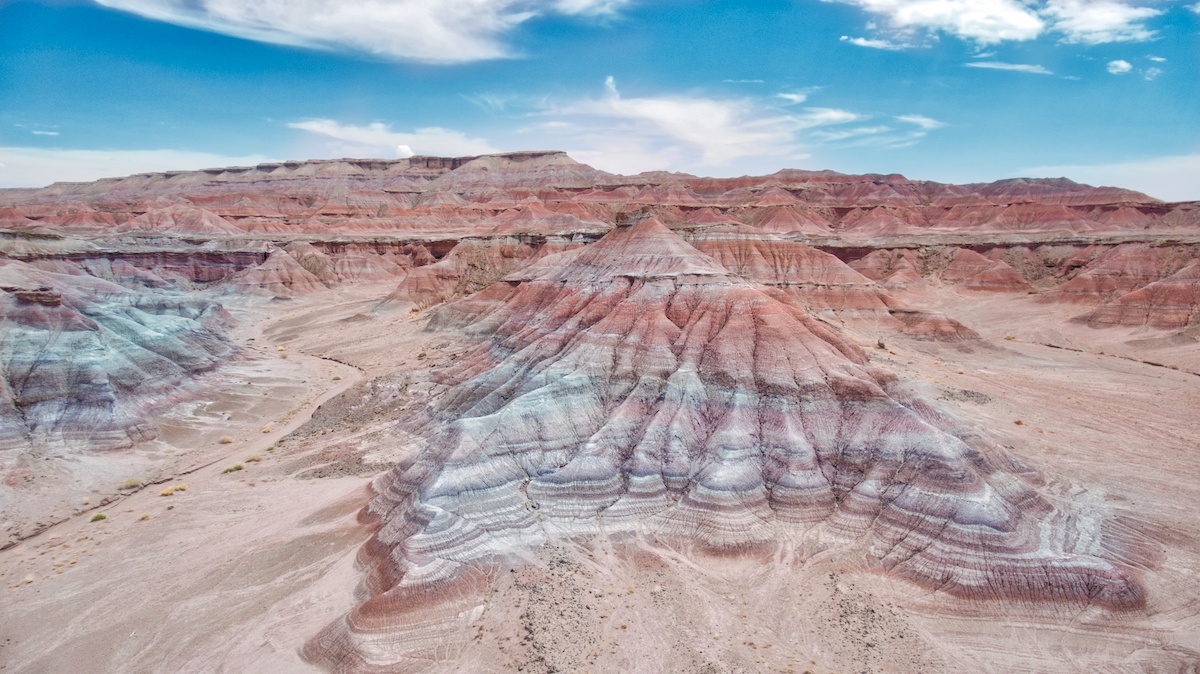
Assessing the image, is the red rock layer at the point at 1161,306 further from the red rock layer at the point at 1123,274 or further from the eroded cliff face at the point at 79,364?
the eroded cliff face at the point at 79,364

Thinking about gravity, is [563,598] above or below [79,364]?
below

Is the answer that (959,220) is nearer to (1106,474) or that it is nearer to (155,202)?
(1106,474)

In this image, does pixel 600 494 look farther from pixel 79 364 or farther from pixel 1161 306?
pixel 1161 306

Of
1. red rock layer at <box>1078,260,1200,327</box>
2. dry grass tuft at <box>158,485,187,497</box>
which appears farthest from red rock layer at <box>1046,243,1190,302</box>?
dry grass tuft at <box>158,485,187,497</box>

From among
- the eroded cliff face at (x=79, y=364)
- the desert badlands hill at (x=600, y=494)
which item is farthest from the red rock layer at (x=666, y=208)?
the desert badlands hill at (x=600, y=494)

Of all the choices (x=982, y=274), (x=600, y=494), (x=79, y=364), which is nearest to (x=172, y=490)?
(x=79, y=364)

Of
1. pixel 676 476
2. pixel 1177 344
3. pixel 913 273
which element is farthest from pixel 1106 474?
pixel 913 273

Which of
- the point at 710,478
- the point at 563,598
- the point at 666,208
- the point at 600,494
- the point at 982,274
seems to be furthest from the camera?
the point at 666,208
